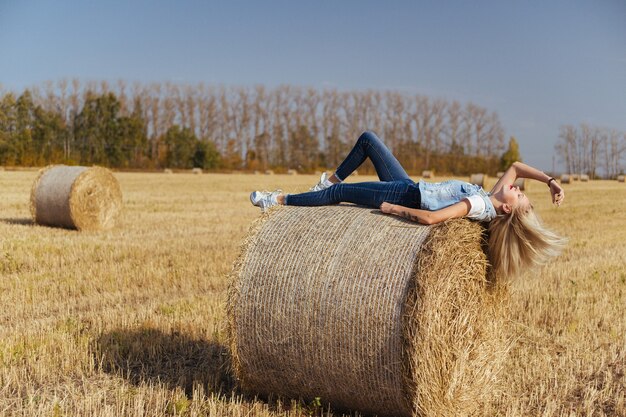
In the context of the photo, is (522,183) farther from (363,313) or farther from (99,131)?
(99,131)

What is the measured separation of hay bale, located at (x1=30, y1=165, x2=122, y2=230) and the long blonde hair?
11.6m

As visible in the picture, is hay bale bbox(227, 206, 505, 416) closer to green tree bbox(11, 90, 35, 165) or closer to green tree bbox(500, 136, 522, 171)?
green tree bbox(11, 90, 35, 165)

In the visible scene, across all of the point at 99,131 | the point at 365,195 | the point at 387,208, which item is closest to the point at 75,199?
the point at 365,195

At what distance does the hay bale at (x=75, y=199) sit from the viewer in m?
15.3

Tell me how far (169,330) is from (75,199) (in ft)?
29.8

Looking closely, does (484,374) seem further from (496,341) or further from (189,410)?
(189,410)

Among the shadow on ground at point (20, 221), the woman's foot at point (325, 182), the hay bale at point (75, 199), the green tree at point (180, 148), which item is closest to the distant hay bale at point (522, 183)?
the hay bale at point (75, 199)

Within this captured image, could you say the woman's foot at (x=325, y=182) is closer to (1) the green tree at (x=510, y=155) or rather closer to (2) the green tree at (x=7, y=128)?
(2) the green tree at (x=7, y=128)

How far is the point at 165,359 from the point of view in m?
6.34

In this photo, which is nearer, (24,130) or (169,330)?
(169,330)

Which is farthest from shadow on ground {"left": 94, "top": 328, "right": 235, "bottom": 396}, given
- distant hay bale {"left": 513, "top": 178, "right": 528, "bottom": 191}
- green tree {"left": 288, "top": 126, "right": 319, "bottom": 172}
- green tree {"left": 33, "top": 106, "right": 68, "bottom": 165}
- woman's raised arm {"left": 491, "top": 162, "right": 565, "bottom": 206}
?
green tree {"left": 288, "top": 126, "right": 319, "bottom": 172}

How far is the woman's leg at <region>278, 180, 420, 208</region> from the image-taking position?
5.60 meters

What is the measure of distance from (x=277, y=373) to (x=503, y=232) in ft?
6.70

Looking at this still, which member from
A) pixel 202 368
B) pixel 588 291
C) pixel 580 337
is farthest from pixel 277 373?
pixel 588 291
